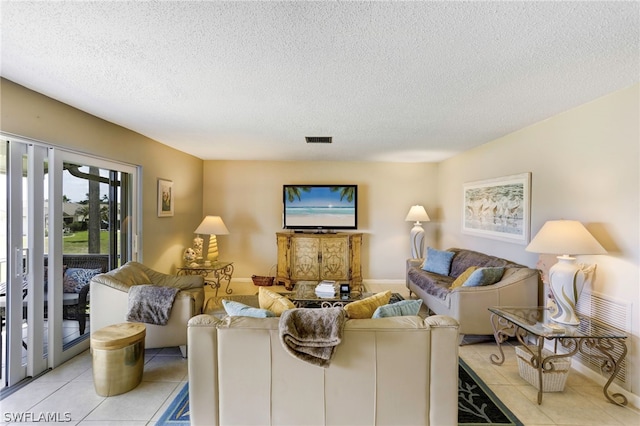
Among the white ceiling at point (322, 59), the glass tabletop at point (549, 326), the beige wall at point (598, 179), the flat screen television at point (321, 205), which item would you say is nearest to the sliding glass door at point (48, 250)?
the white ceiling at point (322, 59)

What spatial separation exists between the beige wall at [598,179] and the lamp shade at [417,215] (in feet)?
5.86

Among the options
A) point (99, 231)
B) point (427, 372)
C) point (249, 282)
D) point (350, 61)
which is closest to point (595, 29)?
point (350, 61)

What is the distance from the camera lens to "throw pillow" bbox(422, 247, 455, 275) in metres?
4.41

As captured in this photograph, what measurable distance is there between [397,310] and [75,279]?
3081mm

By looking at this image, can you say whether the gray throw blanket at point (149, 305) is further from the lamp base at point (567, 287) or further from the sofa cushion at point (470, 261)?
the sofa cushion at point (470, 261)

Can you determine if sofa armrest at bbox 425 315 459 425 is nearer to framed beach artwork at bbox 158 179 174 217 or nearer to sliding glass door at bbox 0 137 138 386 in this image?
sliding glass door at bbox 0 137 138 386

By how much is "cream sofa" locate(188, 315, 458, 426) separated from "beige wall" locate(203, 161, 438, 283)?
4.21m

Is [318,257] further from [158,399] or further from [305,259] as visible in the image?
[158,399]

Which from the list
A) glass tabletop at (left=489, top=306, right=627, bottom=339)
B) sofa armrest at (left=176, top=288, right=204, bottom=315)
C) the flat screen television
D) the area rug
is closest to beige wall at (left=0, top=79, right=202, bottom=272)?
sofa armrest at (left=176, top=288, right=204, bottom=315)

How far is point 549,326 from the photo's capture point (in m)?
2.41

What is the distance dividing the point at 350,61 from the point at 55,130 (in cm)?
263

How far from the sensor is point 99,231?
3.32m

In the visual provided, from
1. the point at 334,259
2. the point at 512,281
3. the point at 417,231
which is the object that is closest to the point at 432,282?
the point at 512,281

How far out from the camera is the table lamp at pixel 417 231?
546 cm
